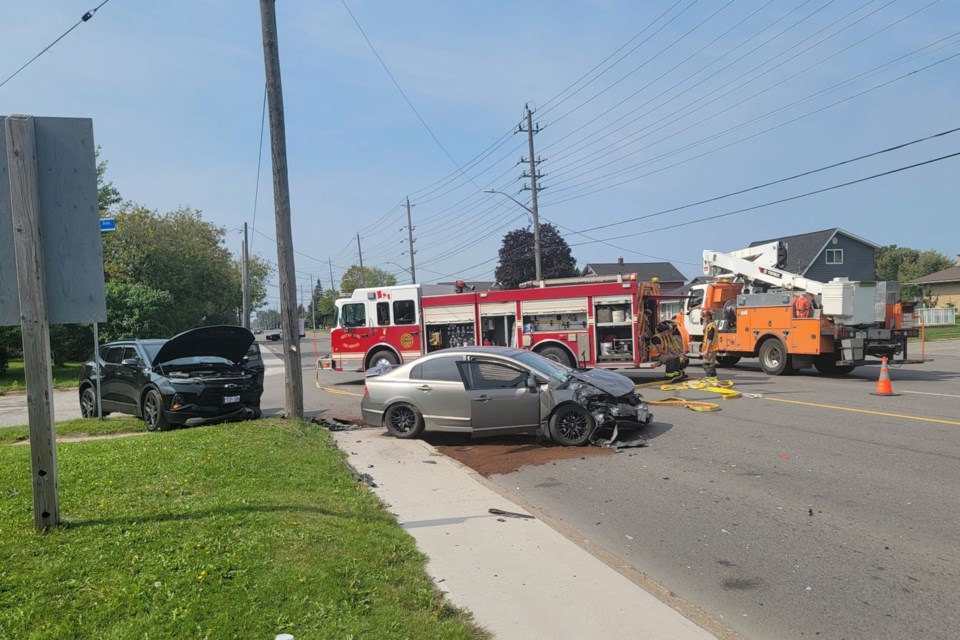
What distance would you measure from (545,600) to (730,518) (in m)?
2.66

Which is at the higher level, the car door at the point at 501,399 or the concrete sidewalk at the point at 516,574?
the car door at the point at 501,399

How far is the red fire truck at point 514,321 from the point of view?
56.0 ft

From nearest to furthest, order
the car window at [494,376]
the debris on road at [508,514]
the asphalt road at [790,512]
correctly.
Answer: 1. the asphalt road at [790,512]
2. the debris on road at [508,514]
3. the car window at [494,376]

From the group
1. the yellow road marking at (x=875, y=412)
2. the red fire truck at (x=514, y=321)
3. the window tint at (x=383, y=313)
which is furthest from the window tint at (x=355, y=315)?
the yellow road marking at (x=875, y=412)

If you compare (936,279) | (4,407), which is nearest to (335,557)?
(4,407)

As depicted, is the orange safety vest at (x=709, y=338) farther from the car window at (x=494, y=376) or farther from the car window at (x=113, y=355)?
the car window at (x=113, y=355)

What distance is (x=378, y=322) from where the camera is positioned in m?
20.1

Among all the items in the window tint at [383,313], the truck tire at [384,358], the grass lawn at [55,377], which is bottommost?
the grass lawn at [55,377]

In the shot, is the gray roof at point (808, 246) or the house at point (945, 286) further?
the house at point (945, 286)

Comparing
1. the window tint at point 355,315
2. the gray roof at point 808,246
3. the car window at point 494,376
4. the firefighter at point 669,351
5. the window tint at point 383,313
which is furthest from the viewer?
the gray roof at point 808,246

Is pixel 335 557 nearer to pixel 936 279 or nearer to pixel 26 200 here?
pixel 26 200

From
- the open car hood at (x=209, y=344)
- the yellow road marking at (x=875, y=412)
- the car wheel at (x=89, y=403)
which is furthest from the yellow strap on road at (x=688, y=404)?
the car wheel at (x=89, y=403)

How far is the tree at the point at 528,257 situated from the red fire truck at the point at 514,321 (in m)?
41.9

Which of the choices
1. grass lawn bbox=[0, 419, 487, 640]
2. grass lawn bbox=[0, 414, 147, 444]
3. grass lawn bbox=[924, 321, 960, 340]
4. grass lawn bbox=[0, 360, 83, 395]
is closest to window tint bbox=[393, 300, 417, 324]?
grass lawn bbox=[0, 414, 147, 444]
